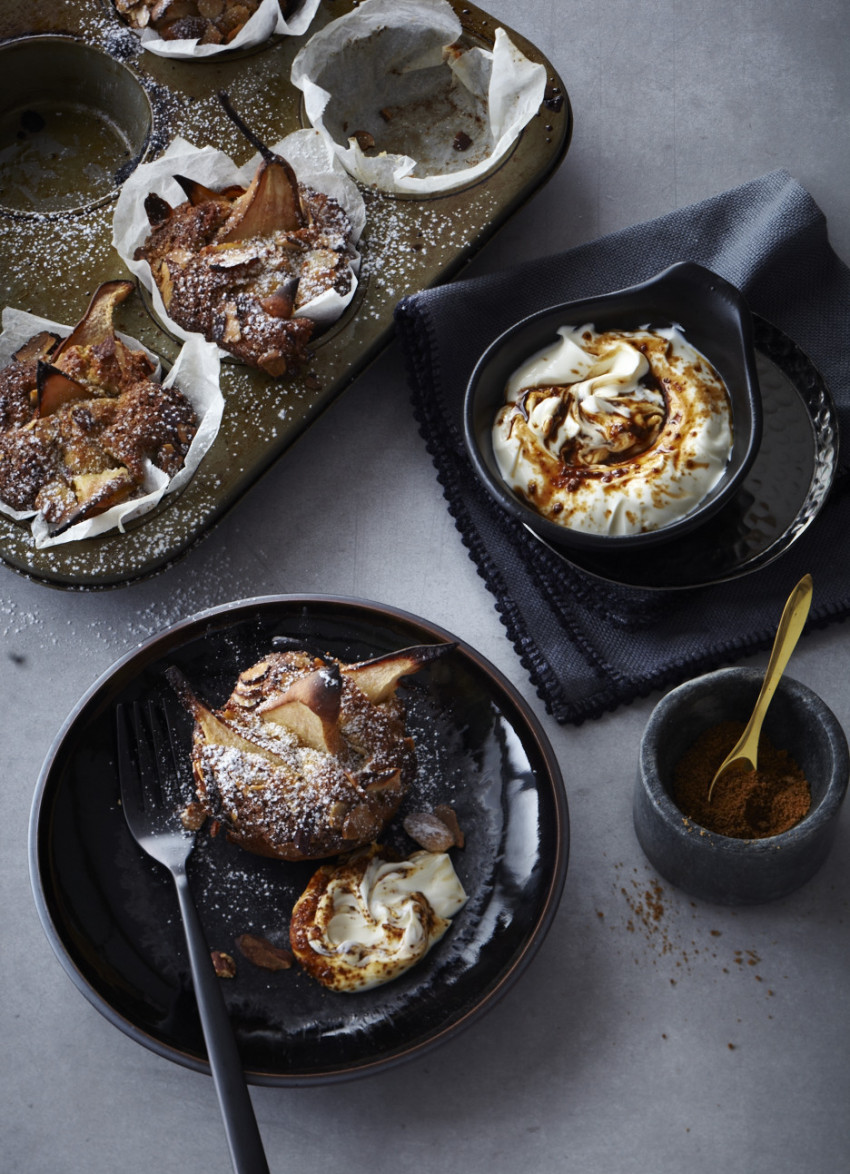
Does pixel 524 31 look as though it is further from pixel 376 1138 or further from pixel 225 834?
pixel 376 1138

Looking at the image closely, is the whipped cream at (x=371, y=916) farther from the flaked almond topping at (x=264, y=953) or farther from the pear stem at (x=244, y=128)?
the pear stem at (x=244, y=128)

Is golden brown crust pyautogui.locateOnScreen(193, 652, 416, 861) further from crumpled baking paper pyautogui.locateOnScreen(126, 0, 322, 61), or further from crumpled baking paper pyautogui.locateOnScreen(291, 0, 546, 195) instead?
crumpled baking paper pyautogui.locateOnScreen(126, 0, 322, 61)

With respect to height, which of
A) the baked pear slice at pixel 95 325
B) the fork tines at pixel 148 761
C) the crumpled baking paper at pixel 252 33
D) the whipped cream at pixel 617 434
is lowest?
the fork tines at pixel 148 761

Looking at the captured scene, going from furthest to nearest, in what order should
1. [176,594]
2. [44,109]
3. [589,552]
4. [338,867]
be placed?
[44,109], [176,594], [589,552], [338,867]

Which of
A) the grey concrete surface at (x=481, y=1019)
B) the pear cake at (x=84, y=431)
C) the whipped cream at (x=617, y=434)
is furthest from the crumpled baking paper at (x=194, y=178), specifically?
the whipped cream at (x=617, y=434)

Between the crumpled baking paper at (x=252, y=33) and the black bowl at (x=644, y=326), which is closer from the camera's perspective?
the black bowl at (x=644, y=326)

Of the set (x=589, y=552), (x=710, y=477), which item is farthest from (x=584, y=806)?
(x=710, y=477)
